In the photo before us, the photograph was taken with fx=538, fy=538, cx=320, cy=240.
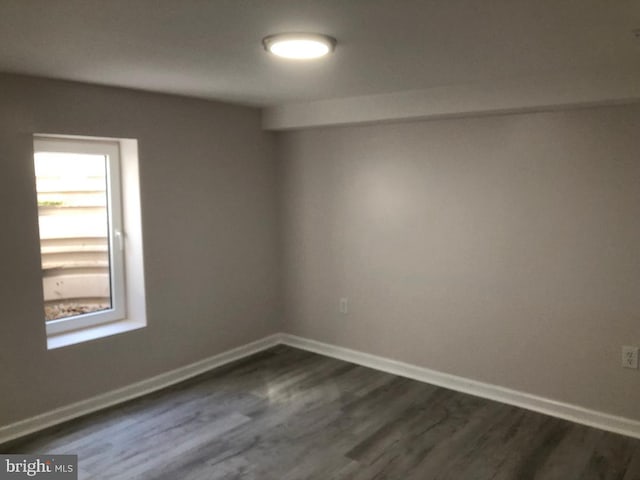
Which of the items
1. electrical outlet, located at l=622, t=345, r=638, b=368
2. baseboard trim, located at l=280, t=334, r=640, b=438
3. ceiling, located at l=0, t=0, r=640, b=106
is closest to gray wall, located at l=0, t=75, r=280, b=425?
ceiling, located at l=0, t=0, r=640, b=106

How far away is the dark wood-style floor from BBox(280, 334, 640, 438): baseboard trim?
0.08m

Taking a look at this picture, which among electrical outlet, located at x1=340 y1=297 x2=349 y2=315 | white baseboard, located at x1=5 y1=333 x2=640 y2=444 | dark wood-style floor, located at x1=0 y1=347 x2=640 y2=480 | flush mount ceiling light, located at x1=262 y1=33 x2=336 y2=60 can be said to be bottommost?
dark wood-style floor, located at x1=0 y1=347 x2=640 y2=480

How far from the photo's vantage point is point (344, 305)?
14.3 feet

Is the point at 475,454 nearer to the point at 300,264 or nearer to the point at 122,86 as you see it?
the point at 300,264

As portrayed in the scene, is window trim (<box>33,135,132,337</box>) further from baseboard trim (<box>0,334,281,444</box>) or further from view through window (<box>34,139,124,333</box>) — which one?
baseboard trim (<box>0,334,281,444</box>)

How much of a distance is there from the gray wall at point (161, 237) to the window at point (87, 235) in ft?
0.48

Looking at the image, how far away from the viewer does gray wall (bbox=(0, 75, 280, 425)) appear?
3.06 m

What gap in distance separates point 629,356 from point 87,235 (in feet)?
11.4

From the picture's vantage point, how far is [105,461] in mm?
2848

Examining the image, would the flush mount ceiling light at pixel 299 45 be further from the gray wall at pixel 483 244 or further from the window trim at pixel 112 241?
the window trim at pixel 112 241

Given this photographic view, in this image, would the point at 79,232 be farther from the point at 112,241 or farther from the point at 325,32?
the point at 325,32

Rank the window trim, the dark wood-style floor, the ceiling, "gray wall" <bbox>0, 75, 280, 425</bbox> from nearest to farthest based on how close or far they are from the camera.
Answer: the ceiling, the dark wood-style floor, "gray wall" <bbox>0, 75, 280, 425</bbox>, the window trim

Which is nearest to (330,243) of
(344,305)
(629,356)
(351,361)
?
(344,305)

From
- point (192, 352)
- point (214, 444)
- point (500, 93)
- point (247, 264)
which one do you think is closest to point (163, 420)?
point (214, 444)
